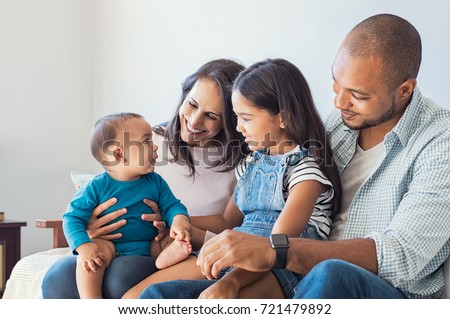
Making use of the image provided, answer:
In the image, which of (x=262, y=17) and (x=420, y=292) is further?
(x=262, y=17)

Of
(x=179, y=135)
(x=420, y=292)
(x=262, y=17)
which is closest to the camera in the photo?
(x=420, y=292)

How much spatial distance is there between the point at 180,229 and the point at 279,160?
1.11 ft

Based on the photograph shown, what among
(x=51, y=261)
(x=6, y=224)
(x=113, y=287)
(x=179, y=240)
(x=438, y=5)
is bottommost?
(x=6, y=224)

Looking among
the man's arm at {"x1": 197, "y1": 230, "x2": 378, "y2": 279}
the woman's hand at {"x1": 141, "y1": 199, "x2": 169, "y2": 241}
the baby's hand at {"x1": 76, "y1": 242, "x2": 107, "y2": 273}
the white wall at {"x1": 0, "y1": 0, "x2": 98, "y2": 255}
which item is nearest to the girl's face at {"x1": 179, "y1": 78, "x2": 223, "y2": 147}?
the woman's hand at {"x1": 141, "y1": 199, "x2": 169, "y2": 241}

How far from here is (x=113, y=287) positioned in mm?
1855

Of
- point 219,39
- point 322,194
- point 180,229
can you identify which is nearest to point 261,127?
point 322,194

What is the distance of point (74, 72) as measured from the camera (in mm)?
4598

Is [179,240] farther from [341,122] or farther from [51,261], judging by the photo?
[51,261]

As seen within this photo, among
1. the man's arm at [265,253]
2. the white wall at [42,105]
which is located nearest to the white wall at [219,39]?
the white wall at [42,105]

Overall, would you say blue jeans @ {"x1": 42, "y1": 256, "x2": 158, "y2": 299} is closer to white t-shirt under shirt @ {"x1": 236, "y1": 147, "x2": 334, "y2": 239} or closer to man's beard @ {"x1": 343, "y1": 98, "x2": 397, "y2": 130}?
white t-shirt under shirt @ {"x1": 236, "y1": 147, "x2": 334, "y2": 239}

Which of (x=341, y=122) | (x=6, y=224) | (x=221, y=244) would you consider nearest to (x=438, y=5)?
(x=341, y=122)

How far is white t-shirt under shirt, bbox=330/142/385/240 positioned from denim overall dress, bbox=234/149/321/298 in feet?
0.35
